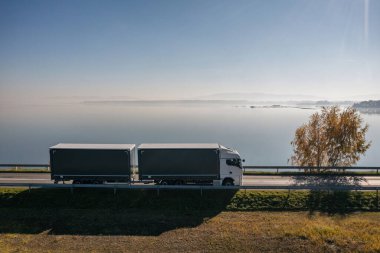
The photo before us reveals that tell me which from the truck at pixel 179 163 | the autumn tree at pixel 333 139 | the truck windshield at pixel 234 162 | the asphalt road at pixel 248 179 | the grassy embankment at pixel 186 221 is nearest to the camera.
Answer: the grassy embankment at pixel 186 221

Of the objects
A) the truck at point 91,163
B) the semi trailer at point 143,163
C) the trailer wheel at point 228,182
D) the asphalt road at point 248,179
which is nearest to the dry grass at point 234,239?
the trailer wheel at point 228,182

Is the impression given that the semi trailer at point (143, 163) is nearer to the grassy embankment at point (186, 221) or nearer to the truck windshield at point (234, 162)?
the truck windshield at point (234, 162)

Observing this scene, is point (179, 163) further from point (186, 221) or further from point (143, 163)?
point (186, 221)

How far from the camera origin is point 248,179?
29.2m

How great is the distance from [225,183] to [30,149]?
439ft

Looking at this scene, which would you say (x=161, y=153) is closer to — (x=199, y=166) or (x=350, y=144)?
(x=199, y=166)

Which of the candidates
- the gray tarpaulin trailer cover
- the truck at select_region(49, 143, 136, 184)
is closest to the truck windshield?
the gray tarpaulin trailer cover

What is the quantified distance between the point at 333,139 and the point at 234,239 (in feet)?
83.4

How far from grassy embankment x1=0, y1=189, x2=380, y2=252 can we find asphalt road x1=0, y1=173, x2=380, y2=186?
3.07 meters

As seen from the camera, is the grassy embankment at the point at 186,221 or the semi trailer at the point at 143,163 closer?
the grassy embankment at the point at 186,221

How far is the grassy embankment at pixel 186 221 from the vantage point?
17.2m

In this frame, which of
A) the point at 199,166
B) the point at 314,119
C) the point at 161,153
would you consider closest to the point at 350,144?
the point at 314,119

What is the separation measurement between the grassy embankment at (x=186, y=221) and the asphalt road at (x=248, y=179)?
10.1 ft

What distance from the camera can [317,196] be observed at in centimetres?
2434
